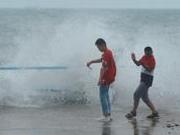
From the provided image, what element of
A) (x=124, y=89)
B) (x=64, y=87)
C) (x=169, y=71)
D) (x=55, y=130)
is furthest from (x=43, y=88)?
(x=55, y=130)

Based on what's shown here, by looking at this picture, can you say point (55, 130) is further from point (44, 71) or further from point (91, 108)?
point (44, 71)

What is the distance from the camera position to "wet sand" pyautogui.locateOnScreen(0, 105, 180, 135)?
11.4 m

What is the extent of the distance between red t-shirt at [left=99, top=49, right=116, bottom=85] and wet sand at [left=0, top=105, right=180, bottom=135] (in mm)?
814

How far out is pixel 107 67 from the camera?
40.6 feet

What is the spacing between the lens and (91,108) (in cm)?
1455

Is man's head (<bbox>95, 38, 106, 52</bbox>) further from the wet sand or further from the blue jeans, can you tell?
the wet sand

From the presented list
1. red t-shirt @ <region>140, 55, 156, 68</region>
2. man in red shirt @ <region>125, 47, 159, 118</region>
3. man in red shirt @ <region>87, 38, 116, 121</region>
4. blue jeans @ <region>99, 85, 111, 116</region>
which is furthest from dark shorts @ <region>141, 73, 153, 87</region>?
blue jeans @ <region>99, 85, 111, 116</region>

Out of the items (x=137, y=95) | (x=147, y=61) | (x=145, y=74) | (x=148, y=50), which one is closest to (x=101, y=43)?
(x=148, y=50)

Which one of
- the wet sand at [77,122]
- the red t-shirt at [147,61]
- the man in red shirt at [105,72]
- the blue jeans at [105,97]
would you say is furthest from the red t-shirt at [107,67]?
the wet sand at [77,122]

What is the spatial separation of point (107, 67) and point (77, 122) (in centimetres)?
118

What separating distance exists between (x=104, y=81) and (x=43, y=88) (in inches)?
168

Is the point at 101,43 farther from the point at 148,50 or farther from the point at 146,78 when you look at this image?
the point at 146,78

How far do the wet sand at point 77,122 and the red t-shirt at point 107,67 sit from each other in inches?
32.0

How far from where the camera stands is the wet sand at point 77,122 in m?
11.4
